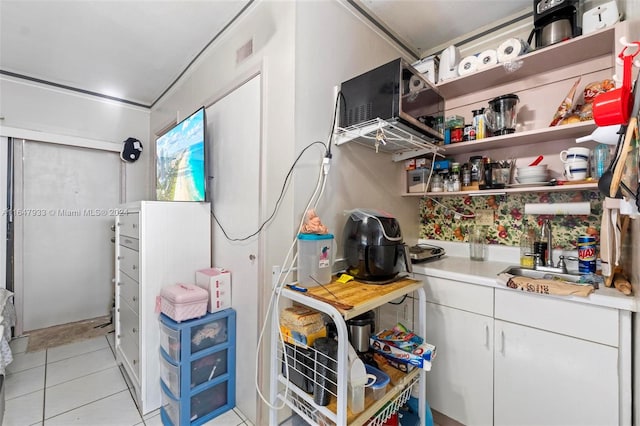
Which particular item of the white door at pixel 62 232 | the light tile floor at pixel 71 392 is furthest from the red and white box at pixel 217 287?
the white door at pixel 62 232

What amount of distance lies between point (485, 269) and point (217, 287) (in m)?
1.67

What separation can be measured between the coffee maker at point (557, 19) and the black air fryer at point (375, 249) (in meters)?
1.39

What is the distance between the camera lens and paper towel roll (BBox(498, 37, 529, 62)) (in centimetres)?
155

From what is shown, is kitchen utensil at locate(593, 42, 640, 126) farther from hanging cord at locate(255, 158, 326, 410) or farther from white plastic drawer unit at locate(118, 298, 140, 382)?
white plastic drawer unit at locate(118, 298, 140, 382)

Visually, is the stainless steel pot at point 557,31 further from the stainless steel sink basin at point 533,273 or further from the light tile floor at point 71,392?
the light tile floor at point 71,392

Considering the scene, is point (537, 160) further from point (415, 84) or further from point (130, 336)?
point (130, 336)

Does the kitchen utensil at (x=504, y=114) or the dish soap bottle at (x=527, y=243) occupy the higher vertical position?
the kitchen utensil at (x=504, y=114)

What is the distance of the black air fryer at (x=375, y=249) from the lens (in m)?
1.27

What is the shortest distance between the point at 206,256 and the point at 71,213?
2146 millimetres

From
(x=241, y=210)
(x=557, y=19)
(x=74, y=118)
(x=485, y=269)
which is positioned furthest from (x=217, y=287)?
(x=74, y=118)

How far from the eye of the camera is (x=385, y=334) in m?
1.34

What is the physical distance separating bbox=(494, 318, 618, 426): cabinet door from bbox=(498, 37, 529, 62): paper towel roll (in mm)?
1453

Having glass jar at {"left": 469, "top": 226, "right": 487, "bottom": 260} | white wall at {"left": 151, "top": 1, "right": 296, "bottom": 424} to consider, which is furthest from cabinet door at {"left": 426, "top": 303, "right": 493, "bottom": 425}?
white wall at {"left": 151, "top": 1, "right": 296, "bottom": 424}

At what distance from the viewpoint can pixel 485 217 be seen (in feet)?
6.28
